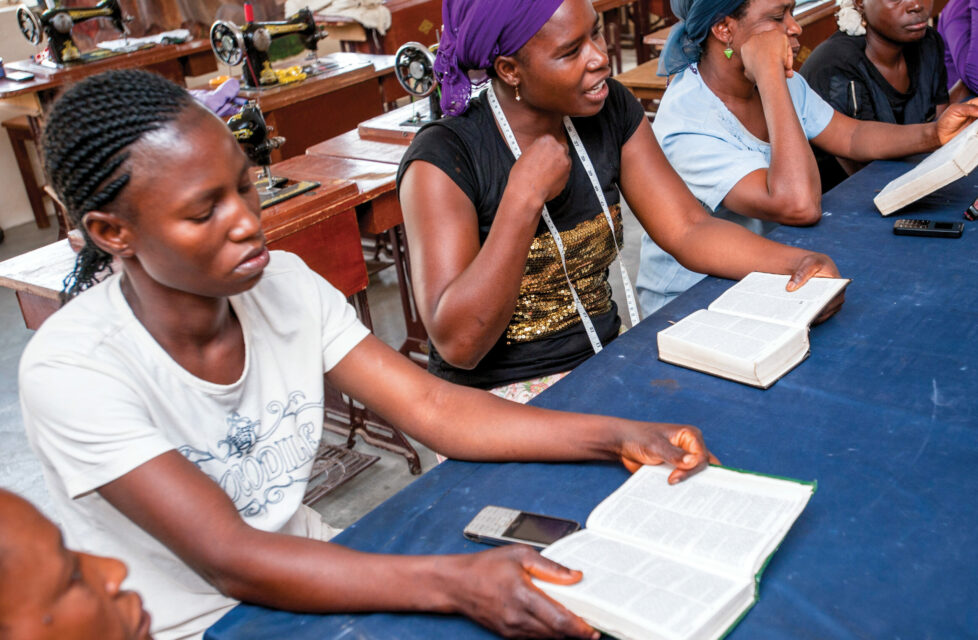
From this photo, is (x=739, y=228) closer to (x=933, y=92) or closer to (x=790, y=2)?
(x=790, y=2)

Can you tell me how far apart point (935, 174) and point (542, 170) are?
0.88 metres

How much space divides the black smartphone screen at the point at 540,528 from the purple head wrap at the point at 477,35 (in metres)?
0.94

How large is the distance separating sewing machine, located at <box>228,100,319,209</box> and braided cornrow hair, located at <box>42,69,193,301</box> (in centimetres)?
116

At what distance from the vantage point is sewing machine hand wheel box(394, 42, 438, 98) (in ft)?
9.23

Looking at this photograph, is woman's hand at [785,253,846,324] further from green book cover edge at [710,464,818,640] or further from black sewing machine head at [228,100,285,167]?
black sewing machine head at [228,100,285,167]

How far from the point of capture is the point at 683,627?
2.93 feet

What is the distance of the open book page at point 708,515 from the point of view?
3.28ft

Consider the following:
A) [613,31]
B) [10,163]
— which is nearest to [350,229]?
[10,163]

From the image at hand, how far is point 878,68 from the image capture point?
108 inches

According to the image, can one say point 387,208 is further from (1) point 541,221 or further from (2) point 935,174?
(2) point 935,174

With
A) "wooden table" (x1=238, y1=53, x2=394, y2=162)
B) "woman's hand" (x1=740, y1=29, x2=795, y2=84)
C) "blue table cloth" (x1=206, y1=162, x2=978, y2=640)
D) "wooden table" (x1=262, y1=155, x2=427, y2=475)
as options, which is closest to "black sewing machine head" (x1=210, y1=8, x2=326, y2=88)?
"wooden table" (x1=238, y1=53, x2=394, y2=162)

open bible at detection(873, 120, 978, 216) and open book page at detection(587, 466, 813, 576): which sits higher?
open bible at detection(873, 120, 978, 216)

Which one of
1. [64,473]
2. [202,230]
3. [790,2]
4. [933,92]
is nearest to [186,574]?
[64,473]

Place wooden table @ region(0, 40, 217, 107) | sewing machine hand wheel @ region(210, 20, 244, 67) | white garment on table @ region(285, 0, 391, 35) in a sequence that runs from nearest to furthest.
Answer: sewing machine hand wheel @ region(210, 20, 244, 67), wooden table @ region(0, 40, 217, 107), white garment on table @ region(285, 0, 391, 35)
